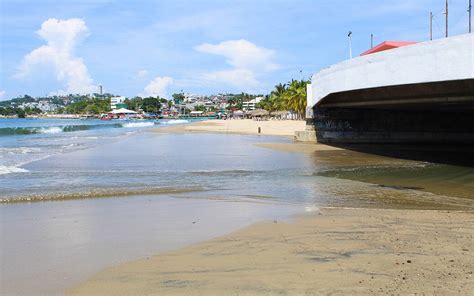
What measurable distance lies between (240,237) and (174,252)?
4.57 ft

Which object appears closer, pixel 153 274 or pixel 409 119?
pixel 153 274

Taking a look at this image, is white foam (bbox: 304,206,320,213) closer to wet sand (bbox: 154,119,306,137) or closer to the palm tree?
→ wet sand (bbox: 154,119,306,137)

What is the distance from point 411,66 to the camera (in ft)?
64.8

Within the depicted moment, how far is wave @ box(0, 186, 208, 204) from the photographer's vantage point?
1189 cm

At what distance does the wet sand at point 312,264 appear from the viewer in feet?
17.0

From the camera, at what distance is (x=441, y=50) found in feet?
59.4

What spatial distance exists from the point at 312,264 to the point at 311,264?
1 cm

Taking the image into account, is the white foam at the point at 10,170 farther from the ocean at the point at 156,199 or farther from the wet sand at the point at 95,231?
the wet sand at the point at 95,231

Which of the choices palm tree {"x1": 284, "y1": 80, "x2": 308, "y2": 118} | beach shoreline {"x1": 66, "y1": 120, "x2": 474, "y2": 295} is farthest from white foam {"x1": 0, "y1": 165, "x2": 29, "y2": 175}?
palm tree {"x1": 284, "y1": 80, "x2": 308, "y2": 118}

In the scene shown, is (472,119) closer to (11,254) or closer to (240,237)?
(240,237)

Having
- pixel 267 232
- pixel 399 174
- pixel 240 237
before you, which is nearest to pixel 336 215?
pixel 267 232

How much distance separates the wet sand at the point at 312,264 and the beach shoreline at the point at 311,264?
11 millimetres

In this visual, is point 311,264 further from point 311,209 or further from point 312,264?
point 311,209

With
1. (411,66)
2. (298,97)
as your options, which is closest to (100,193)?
(411,66)
